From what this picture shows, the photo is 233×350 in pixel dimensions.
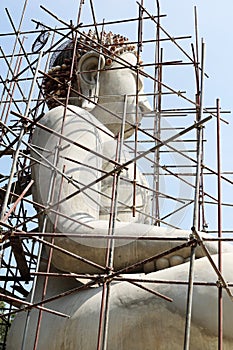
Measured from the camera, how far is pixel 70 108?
15.2 ft

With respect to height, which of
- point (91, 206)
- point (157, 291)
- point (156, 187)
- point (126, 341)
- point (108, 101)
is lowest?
point (126, 341)

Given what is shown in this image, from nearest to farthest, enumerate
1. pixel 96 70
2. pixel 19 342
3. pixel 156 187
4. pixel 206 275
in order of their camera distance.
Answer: pixel 206 275 → pixel 19 342 → pixel 96 70 → pixel 156 187

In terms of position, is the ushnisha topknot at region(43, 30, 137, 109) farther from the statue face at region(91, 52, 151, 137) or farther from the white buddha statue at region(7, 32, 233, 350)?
the statue face at region(91, 52, 151, 137)

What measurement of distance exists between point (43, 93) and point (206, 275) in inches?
127

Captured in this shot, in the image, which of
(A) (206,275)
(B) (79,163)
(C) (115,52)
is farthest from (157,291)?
(C) (115,52)

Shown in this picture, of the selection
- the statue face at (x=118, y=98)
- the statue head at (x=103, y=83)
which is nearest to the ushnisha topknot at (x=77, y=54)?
the statue head at (x=103, y=83)

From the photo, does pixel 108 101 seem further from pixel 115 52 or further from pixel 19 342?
pixel 19 342

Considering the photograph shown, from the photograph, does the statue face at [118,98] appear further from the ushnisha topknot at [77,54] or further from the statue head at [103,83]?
the ushnisha topknot at [77,54]

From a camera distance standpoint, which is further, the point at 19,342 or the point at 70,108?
the point at 70,108

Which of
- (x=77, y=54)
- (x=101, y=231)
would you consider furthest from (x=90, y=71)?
(x=101, y=231)

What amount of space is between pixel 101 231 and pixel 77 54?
7.91ft

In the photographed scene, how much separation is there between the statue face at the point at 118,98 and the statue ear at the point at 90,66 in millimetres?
93

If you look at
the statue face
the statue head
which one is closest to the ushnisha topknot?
the statue head

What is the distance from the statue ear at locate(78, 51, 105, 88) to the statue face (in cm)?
9
